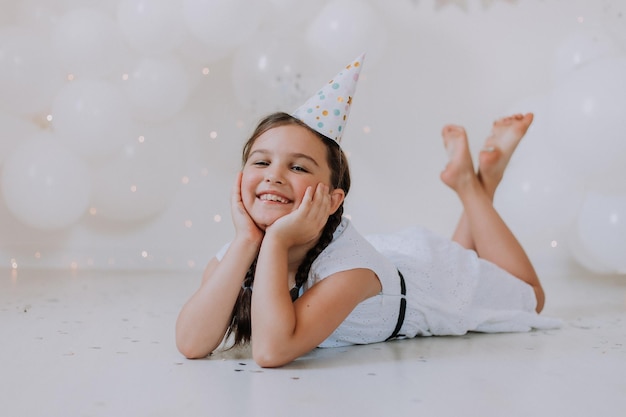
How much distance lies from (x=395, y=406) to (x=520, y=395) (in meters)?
0.19

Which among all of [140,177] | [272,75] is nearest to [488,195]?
[272,75]

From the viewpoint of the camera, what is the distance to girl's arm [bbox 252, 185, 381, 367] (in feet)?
3.76

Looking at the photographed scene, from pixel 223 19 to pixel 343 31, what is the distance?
1.24 feet

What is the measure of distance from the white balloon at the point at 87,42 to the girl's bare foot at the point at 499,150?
1233 millimetres

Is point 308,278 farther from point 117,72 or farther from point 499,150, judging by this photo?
point 117,72

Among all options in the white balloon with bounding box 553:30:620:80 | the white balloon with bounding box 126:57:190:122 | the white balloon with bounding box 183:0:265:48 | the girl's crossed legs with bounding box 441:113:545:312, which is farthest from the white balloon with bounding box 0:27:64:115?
the white balloon with bounding box 553:30:620:80

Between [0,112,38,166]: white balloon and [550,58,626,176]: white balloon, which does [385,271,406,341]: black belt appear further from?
[0,112,38,166]: white balloon

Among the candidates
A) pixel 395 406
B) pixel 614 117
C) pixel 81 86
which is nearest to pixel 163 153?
pixel 81 86

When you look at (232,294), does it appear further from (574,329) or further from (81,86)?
(81,86)

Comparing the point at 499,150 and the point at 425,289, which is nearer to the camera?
the point at 425,289

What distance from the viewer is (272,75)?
7.97ft

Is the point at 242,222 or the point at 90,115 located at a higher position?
the point at 90,115

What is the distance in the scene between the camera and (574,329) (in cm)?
162

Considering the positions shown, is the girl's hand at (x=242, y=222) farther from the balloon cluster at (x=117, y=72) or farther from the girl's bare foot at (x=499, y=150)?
the balloon cluster at (x=117, y=72)
